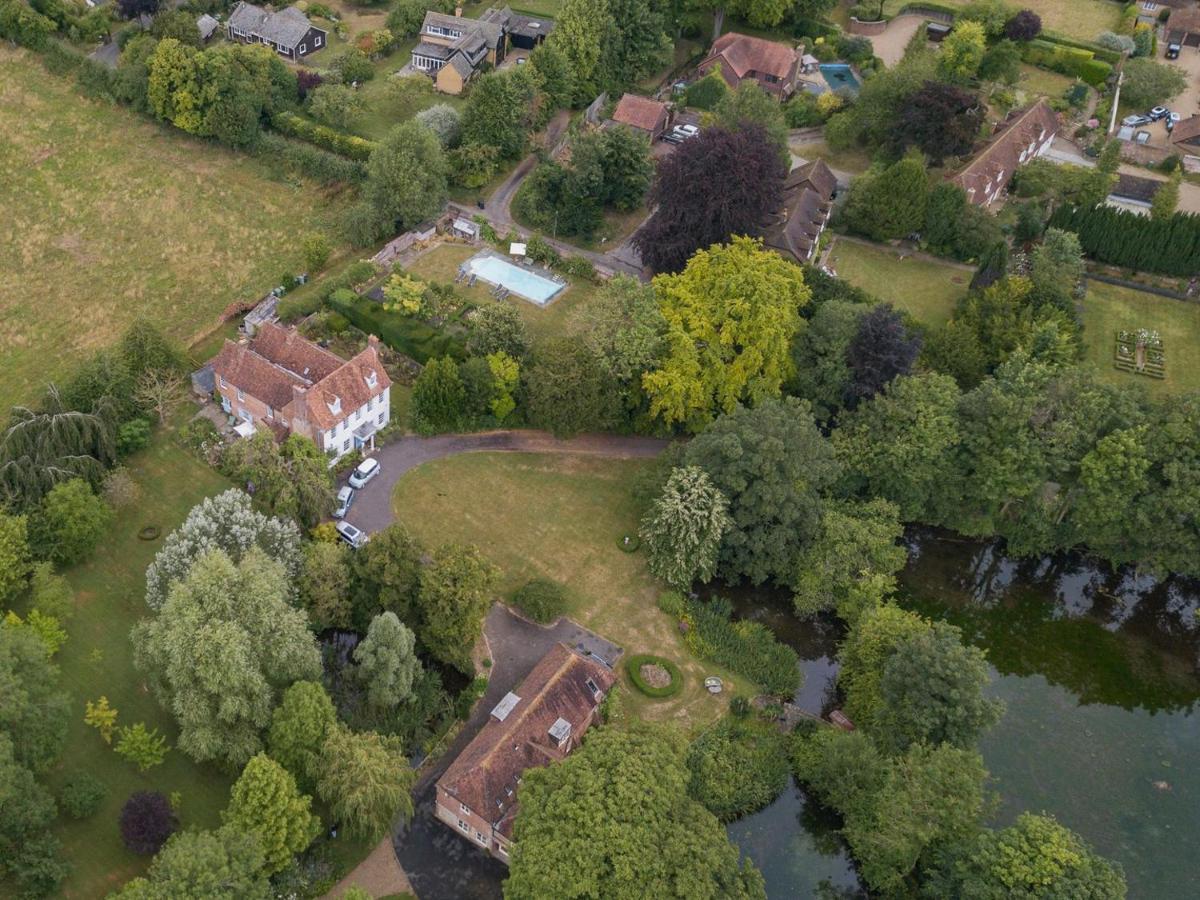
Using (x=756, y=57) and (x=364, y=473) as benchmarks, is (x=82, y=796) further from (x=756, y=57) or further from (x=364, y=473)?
(x=756, y=57)

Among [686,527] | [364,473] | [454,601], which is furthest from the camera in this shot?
[364,473]

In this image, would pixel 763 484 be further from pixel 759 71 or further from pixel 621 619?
pixel 759 71

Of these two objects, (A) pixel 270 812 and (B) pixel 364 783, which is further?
(B) pixel 364 783

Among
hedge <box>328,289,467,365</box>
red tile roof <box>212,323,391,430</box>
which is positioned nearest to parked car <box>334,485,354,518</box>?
red tile roof <box>212,323,391,430</box>

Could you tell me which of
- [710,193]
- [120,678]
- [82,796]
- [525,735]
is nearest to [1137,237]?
[710,193]

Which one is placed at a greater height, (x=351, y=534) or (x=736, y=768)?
(x=351, y=534)

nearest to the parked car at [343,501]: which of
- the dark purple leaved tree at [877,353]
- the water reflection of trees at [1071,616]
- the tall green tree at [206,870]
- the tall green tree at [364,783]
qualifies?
the tall green tree at [364,783]

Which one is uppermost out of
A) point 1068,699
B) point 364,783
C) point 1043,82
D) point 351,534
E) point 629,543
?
point 1043,82
